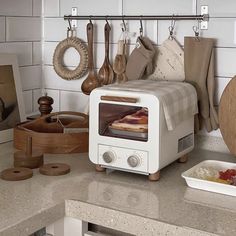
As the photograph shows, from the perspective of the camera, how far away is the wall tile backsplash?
5.26 ft

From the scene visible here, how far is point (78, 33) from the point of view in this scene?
1.90m

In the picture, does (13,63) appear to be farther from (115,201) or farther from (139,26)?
(115,201)

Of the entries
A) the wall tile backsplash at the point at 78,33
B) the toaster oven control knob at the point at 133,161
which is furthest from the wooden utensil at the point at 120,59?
the toaster oven control knob at the point at 133,161

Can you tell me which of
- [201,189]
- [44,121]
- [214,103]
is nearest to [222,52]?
[214,103]

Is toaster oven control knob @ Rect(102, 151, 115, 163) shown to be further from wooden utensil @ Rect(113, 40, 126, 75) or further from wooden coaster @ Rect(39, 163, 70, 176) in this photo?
wooden utensil @ Rect(113, 40, 126, 75)

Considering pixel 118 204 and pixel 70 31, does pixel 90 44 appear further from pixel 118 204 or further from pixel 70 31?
pixel 118 204

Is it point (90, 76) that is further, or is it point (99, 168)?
point (90, 76)

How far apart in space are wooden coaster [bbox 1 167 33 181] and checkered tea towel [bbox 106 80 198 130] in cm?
33

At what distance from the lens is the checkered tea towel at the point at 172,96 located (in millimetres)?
1355

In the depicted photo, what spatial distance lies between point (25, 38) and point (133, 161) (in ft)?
2.56

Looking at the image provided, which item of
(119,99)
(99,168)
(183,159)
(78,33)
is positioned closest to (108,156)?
(99,168)

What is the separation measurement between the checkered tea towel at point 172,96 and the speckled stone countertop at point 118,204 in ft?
0.57

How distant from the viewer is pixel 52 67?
199 cm

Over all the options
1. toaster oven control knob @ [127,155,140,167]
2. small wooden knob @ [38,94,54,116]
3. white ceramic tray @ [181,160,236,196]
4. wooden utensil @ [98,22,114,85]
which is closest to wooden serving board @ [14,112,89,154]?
small wooden knob @ [38,94,54,116]
